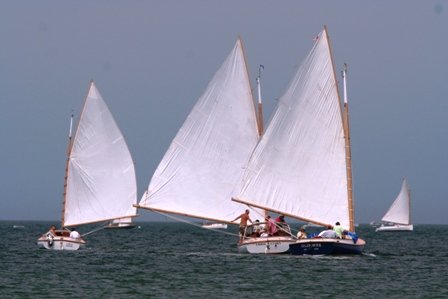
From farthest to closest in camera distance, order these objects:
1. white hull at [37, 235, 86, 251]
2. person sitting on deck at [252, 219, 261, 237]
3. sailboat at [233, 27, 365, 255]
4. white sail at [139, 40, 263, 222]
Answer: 1. white hull at [37, 235, 86, 251]
2. white sail at [139, 40, 263, 222]
3. person sitting on deck at [252, 219, 261, 237]
4. sailboat at [233, 27, 365, 255]

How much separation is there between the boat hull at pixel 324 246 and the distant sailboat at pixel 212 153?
27.6 ft

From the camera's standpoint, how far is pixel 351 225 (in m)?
62.3

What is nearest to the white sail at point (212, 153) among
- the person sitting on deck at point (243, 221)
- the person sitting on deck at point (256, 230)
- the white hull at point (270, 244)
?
the person sitting on deck at point (243, 221)

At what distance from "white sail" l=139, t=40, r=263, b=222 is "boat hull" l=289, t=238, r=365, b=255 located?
8.83 metres

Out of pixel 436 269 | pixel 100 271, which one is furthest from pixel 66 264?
pixel 436 269

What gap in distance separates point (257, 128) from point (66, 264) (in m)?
16.2

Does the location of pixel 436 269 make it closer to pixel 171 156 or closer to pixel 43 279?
pixel 171 156

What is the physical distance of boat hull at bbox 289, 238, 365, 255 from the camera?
60031 mm

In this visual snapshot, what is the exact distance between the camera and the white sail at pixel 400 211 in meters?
189

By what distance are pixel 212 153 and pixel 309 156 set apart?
27.2 ft

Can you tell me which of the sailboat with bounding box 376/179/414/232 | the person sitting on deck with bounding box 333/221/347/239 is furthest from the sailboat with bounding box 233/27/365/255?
the sailboat with bounding box 376/179/414/232

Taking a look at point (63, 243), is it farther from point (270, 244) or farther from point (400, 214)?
point (400, 214)

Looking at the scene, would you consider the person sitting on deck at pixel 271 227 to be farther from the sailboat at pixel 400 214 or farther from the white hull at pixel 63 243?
the sailboat at pixel 400 214

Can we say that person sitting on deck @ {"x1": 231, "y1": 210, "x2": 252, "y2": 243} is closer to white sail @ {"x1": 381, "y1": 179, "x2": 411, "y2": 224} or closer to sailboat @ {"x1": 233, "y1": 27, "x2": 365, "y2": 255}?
sailboat @ {"x1": 233, "y1": 27, "x2": 365, "y2": 255}
